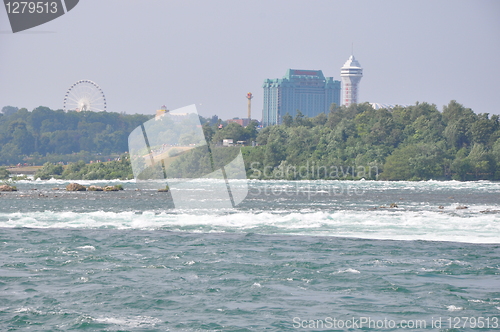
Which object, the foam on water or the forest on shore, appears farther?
the forest on shore

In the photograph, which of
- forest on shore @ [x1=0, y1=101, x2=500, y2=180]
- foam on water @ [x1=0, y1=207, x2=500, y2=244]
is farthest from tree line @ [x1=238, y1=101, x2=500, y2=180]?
foam on water @ [x1=0, y1=207, x2=500, y2=244]

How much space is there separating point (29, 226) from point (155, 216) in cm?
675

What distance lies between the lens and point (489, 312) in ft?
49.9

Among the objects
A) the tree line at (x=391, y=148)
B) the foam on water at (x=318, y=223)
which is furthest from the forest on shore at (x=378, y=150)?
the foam on water at (x=318, y=223)

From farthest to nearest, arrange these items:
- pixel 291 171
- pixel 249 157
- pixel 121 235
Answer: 1. pixel 249 157
2. pixel 291 171
3. pixel 121 235

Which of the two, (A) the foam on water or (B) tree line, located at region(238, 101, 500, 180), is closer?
(A) the foam on water

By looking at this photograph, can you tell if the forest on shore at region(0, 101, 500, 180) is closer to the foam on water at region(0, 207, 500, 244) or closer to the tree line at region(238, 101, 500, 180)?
the tree line at region(238, 101, 500, 180)

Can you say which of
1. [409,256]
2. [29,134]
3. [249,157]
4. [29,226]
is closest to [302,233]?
[409,256]

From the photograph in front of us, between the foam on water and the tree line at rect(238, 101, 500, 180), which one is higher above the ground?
the tree line at rect(238, 101, 500, 180)

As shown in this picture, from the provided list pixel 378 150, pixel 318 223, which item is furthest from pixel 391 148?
pixel 318 223

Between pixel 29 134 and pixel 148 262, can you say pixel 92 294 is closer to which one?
pixel 148 262

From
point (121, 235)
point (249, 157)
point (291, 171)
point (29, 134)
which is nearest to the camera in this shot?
point (121, 235)

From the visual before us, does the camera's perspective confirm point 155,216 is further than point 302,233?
Yes

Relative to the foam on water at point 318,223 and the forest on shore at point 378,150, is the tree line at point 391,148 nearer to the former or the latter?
the forest on shore at point 378,150
